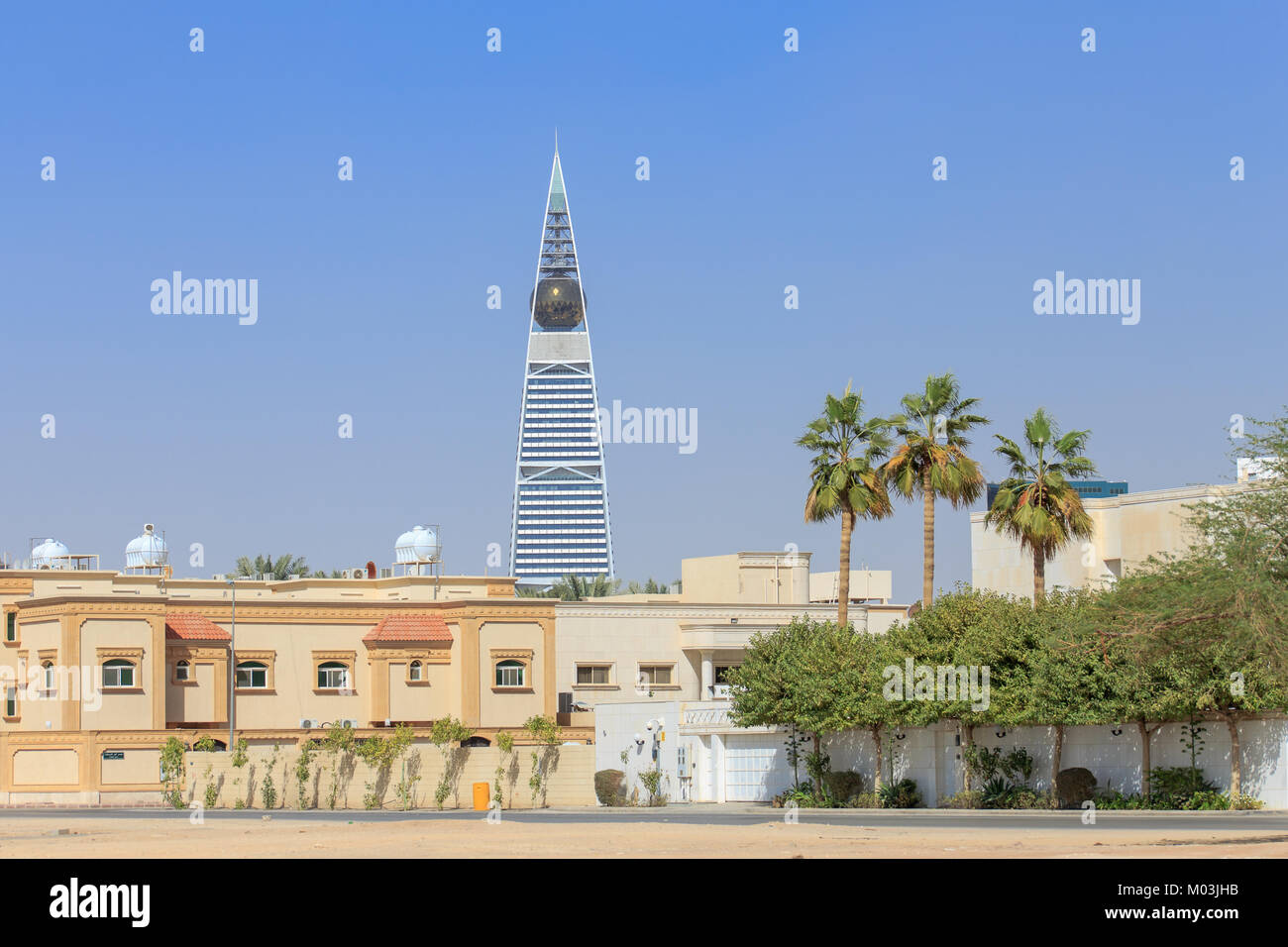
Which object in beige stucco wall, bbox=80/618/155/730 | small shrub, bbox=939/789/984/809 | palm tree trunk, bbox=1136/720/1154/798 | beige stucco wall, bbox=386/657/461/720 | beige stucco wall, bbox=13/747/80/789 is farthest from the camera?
beige stucco wall, bbox=386/657/461/720

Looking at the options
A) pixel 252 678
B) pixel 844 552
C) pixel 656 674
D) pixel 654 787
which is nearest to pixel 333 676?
pixel 252 678

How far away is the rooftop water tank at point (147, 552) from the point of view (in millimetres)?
87250

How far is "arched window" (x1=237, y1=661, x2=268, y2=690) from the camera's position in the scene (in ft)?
257

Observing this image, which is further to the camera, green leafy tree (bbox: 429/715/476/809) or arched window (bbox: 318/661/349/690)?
arched window (bbox: 318/661/349/690)

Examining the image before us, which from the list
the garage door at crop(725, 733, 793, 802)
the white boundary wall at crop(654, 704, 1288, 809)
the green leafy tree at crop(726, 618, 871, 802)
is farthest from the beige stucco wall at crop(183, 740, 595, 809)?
the green leafy tree at crop(726, 618, 871, 802)

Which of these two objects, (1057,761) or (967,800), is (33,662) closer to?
(967,800)

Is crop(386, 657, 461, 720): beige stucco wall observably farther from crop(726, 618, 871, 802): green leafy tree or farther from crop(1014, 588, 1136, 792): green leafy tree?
crop(1014, 588, 1136, 792): green leafy tree

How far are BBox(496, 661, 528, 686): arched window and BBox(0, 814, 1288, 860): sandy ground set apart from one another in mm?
39349

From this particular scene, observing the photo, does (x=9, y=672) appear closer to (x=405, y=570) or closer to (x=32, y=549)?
(x=32, y=549)

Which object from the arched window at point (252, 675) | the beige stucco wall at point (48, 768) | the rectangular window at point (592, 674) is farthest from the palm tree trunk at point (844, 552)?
the beige stucco wall at point (48, 768)

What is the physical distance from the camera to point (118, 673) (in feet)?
240

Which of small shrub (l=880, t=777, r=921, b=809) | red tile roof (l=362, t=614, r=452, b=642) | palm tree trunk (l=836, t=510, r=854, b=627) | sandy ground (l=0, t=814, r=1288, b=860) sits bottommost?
small shrub (l=880, t=777, r=921, b=809)

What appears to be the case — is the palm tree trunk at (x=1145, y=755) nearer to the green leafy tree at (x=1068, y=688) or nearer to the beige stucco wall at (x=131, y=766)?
the green leafy tree at (x=1068, y=688)
